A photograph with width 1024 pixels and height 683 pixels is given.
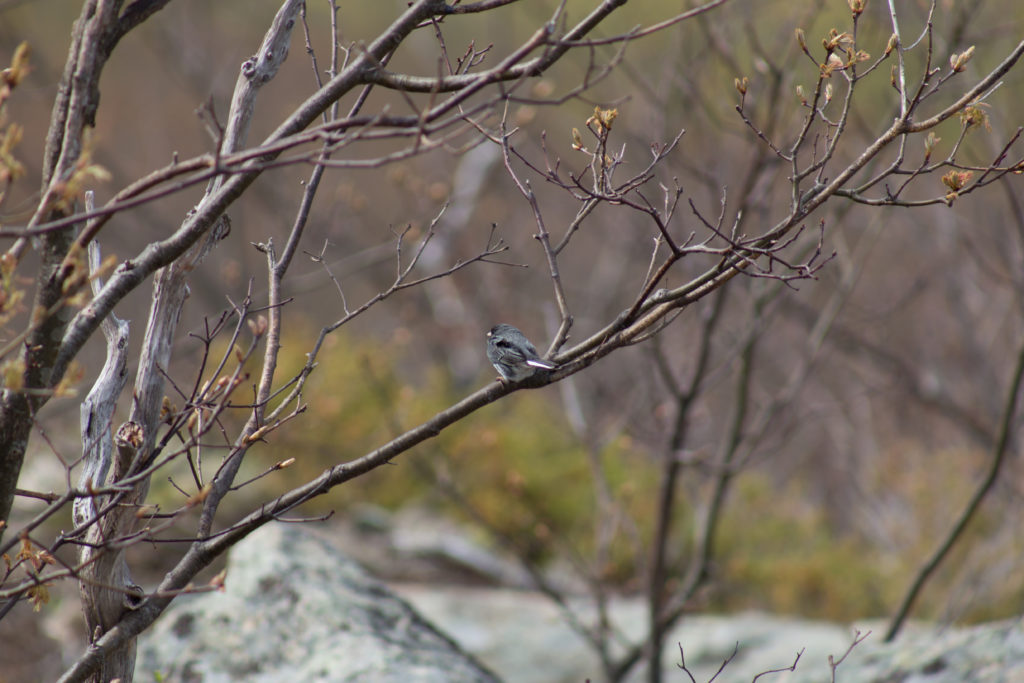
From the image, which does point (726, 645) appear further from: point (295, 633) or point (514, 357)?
point (514, 357)

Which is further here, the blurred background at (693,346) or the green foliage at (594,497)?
the green foliage at (594,497)

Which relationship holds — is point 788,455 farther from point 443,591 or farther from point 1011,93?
point 443,591

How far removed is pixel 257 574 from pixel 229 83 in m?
7.67

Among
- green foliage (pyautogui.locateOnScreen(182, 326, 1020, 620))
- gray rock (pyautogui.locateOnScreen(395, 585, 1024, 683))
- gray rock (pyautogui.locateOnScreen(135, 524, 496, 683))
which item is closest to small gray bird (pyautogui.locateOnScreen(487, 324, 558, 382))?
gray rock (pyautogui.locateOnScreen(135, 524, 496, 683))

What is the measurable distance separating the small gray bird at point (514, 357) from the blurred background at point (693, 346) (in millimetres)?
1138

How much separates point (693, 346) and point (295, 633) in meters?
4.08

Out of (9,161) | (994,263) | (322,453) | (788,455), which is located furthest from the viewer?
(788,455)

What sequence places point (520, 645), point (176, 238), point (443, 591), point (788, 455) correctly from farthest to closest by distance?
1. point (788, 455)
2. point (443, 591)
3. point (520, 645)
4. point (176, 238)

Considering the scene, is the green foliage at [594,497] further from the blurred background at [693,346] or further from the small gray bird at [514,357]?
the small gray bird at [514,357]

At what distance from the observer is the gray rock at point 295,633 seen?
2.59m

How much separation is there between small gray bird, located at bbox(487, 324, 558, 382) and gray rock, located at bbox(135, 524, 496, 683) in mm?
1109

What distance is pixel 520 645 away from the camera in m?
4.33

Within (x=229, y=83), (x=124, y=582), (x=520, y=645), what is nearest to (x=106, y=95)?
(x=229, y=83)

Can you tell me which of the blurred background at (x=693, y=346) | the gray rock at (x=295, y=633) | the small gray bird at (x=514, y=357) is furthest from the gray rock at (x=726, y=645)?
the small gray bird at (x=514, y=357)
